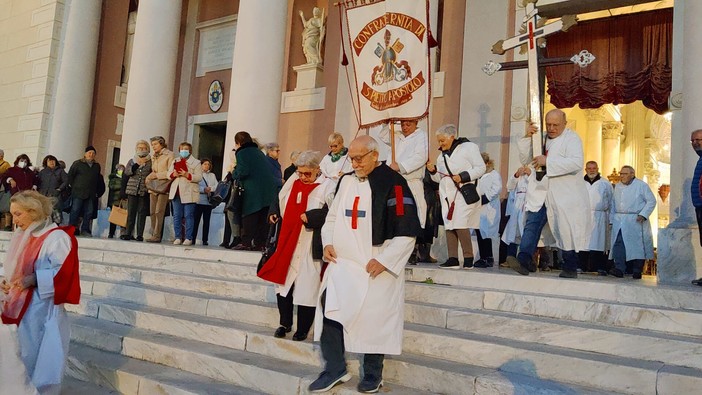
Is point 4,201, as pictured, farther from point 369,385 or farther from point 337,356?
point 369,385

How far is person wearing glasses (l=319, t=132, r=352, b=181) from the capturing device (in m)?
7.14

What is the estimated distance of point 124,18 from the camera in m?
18.1

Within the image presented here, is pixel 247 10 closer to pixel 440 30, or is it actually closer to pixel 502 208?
pixel 440 30

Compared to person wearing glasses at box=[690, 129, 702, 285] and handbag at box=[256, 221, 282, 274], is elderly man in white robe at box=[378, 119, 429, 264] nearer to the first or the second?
handbag at box=[256, 221, 282, 274]

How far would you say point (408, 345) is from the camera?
192 inches

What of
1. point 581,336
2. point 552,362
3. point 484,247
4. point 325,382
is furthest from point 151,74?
point 552,362

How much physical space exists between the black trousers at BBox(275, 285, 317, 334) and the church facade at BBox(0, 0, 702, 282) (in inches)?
162

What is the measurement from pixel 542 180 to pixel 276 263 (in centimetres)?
300

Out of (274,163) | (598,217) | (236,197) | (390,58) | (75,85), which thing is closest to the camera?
(390,58)

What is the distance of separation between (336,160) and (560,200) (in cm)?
266

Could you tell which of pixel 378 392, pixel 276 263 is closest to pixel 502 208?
pixel 276 263

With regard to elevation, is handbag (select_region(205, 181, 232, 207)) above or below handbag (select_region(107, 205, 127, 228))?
above

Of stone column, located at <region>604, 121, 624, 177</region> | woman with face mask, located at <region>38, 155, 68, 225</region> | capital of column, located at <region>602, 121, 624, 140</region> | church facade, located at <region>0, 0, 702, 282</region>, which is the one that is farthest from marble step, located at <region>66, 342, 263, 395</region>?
capital of column, located at <region>602, 121, 624, 140</region>

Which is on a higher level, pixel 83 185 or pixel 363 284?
pixel 83 185
